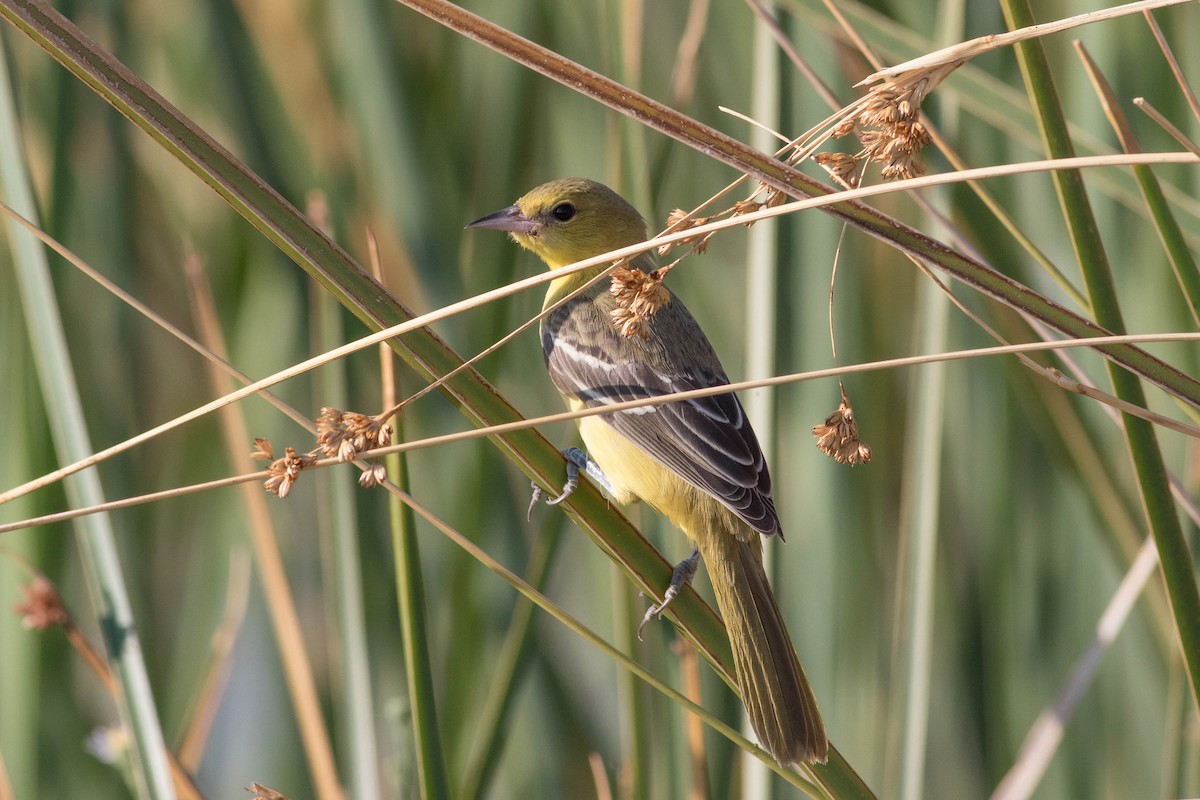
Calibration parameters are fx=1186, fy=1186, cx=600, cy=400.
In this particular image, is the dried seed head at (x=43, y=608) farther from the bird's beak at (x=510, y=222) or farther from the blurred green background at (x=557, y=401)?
the bird's beak at (x=510, y=222)

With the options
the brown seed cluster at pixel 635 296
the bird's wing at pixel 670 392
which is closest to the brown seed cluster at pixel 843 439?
the brown seed cluster at pixel 635 296

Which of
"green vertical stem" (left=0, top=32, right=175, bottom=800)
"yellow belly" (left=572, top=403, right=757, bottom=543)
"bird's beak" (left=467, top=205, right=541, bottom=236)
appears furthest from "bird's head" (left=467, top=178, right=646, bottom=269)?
"green vertical stem" (left=0, top=32, right=175, bottom=800)

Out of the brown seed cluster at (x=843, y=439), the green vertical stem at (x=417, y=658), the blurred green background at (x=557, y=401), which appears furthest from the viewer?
the blurred green background at (x=557, y=401)

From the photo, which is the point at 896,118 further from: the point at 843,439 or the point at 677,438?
the point at 677,438

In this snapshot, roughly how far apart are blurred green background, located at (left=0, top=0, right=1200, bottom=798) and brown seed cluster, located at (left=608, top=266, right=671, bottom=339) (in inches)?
Result: 35.1

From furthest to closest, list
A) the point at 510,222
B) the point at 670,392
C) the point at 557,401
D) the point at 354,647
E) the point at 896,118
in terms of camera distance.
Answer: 1. the point at 557,401
2. the point at 510,222
3. the point at 670,392
4. the point at 354,647
5. the point at 896,118

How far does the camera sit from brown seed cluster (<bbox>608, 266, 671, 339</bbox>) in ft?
4.31

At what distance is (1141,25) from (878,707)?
5.72 ft

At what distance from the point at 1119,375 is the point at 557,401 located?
1.95 metres

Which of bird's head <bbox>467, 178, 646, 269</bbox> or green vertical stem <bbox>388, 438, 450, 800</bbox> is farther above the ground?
bird's head <bbox>467, 178, 646, 269</bbox>

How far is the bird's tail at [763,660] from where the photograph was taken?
1832mm

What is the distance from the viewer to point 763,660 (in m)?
1.96

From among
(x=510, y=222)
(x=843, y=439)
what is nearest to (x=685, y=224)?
Answer: (x=843, y=439)

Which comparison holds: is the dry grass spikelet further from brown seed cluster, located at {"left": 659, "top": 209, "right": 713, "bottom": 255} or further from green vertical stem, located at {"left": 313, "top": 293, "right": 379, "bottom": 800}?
green vertical stem, located at {"left": 313, "top": 293, "right": 379, "bottom": 800}
